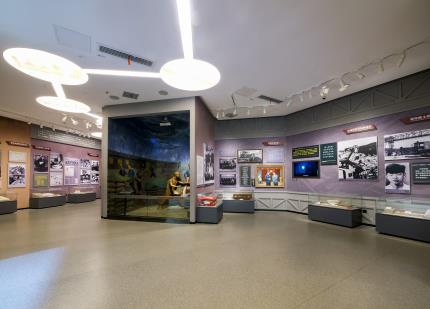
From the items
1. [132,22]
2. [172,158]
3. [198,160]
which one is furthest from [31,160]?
[132,22]

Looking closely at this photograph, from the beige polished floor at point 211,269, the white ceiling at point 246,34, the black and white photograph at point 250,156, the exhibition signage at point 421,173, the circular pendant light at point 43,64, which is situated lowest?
the beige polished floor at point 211,269

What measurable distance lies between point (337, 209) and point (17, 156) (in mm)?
13561

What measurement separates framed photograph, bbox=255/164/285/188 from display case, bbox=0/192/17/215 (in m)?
10.4

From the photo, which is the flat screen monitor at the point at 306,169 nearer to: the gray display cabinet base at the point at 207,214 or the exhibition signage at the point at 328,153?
the exhibition signage at the point at 328,153

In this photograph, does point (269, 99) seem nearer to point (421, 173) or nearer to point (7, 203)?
point (421, 173)

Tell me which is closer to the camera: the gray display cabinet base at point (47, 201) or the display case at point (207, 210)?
the display case at point (207, 210)

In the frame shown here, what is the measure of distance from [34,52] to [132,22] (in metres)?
1.55

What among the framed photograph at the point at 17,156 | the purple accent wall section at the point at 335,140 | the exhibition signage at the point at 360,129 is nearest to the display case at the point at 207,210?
the purple accent wall section at the point at 335,140

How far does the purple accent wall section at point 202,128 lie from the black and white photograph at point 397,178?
5597 mm

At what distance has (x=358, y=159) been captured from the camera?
22.8ft

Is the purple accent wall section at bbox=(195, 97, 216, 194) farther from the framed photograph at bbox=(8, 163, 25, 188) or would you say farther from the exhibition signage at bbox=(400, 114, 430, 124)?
the framed photograph at bbox=(8, 163, 25, 188)

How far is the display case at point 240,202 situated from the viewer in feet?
29.1

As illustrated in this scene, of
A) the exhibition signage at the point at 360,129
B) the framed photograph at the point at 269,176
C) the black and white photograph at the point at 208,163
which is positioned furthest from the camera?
the framed photograph at the point at 269,176

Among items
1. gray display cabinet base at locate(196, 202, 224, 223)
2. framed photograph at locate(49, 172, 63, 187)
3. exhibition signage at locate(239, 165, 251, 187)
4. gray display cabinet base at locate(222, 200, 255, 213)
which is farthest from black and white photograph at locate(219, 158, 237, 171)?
framed photograph at locate(49, 172, 63, 187)
